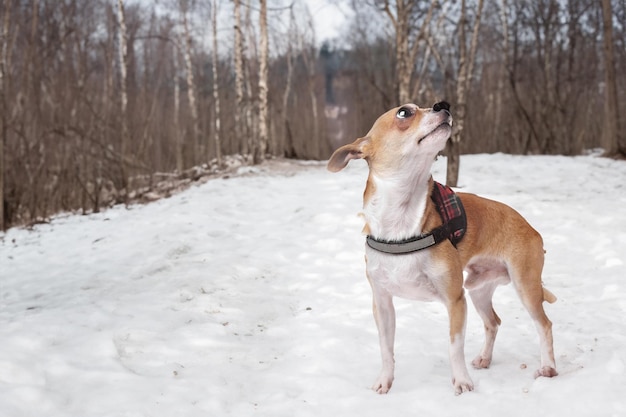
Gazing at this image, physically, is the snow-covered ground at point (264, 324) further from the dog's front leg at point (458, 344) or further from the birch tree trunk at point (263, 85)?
the birch tree trunk at point (263, 85)

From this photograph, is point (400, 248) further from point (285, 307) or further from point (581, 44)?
point (581, 44)

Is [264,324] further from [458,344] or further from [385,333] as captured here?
[458,344]

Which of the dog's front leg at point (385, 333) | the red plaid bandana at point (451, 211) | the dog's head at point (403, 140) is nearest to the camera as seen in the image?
the dog's head at point (403, 140)

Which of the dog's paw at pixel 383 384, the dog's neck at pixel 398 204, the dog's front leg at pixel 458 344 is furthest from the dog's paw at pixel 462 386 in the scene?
the dog's neck at pixel 398 204

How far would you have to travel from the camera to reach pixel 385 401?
9.55ft

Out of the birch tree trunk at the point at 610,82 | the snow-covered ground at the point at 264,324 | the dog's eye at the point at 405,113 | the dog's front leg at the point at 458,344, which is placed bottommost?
the snow-covered ground at the point at 264,324

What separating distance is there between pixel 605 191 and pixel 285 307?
8344 mm

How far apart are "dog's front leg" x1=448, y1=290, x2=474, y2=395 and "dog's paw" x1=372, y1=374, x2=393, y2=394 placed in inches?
14.4

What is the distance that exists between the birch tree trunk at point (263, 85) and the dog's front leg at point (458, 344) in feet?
43.1

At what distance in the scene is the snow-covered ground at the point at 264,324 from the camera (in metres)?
2.88

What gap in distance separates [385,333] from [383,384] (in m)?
0.30

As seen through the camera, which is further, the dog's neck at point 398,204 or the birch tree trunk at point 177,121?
the birch tree trunk at point 177,121

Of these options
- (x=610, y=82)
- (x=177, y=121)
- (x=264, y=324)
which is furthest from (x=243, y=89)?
(x=264, y=324)

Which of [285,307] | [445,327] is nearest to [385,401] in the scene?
[445,327]
